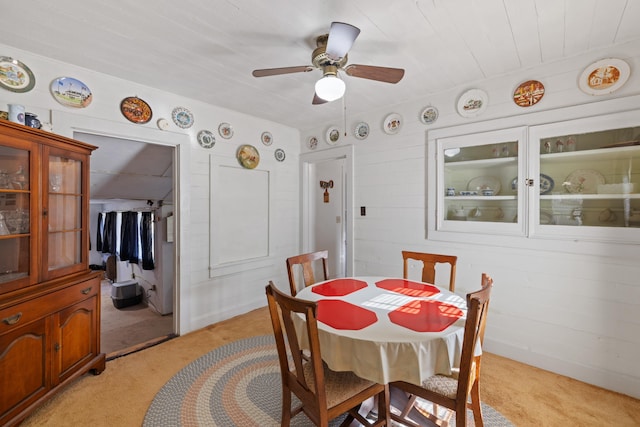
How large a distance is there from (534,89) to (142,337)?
4357mm

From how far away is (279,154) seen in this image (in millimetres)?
3783

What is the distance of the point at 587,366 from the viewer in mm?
2096

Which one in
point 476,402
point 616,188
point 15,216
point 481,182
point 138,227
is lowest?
point 476,402

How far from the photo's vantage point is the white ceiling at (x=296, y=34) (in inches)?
62.4

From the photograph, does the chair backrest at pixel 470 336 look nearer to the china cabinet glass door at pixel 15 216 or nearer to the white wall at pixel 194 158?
the china cabinet glass door at pixel 15 216

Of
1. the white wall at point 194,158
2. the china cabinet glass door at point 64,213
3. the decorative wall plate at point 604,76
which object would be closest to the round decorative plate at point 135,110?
the white wall at point 194,158

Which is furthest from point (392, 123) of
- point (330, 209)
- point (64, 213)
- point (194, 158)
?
point (64, 213)

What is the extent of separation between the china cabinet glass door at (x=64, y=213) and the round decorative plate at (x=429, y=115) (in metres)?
2.95

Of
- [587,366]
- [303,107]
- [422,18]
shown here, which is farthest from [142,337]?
[587,366]

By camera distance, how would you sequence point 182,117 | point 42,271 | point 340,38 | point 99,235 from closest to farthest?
point 340,38 < point 42,271 < point 182,117 < point 99,235

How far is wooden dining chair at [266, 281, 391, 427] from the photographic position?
4.00 ft

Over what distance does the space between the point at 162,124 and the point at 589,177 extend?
3644mm

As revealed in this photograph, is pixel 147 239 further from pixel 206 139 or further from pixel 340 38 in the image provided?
pixel 340 38

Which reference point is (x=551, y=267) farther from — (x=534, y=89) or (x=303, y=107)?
(x=303, y=107)
